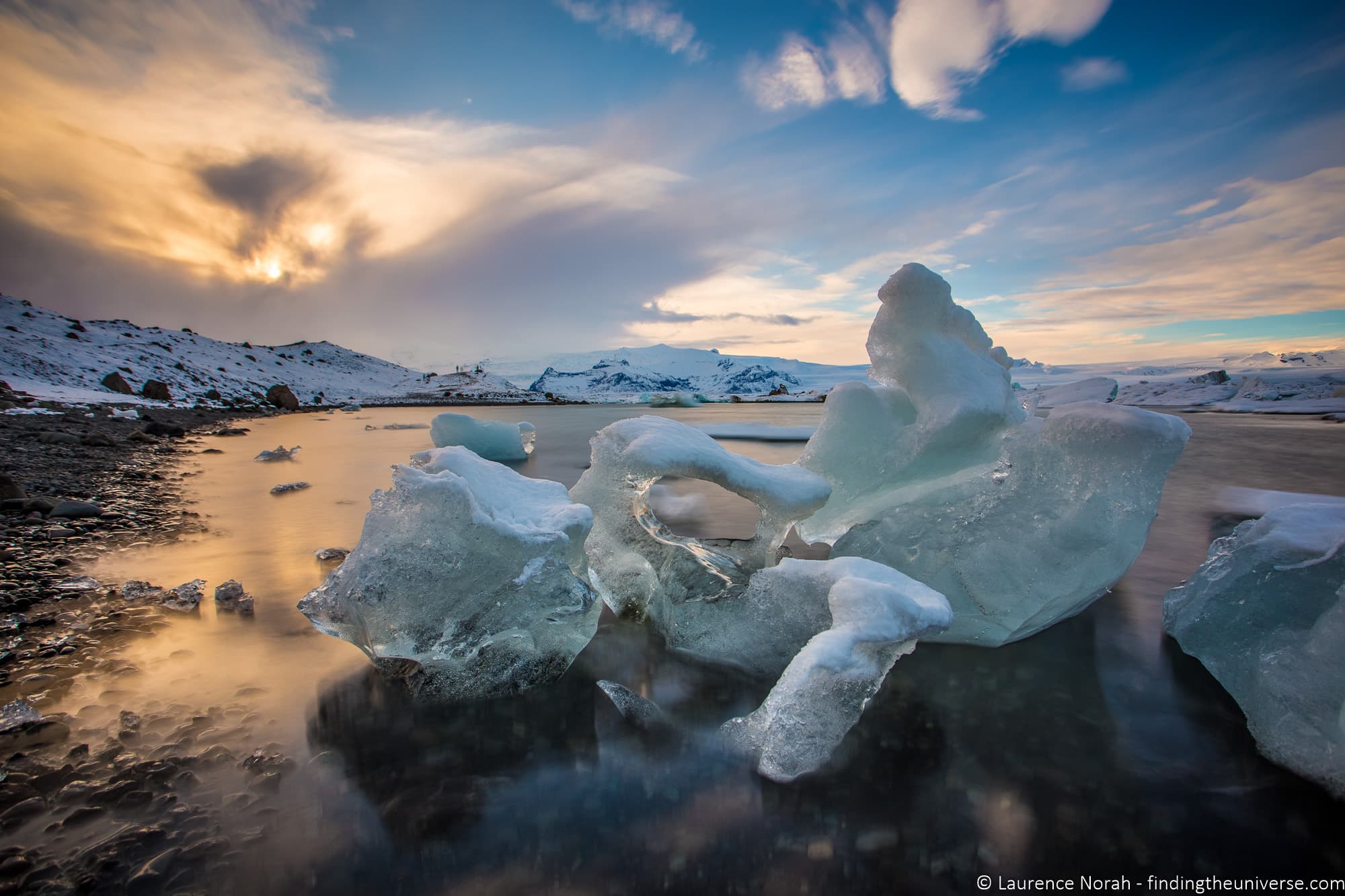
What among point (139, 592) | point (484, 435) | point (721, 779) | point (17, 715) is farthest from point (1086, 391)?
point (17, 715)

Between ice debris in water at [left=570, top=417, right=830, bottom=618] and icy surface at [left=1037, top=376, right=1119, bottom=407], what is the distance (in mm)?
8018

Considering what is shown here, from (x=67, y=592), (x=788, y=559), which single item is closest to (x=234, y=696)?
(x=67, y=592)

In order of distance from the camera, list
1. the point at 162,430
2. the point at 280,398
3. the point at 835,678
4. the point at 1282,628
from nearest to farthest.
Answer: the point at 835,678 < the point at 1282,628 < the point at 162,430 < the point at 280,398

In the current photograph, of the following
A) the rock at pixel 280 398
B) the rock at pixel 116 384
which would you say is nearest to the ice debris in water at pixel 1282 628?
the rock at pixel 116 384

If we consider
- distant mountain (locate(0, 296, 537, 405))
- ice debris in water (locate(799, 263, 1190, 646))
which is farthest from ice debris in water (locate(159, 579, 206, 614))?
distant mountain (locate(0, 296, 537, 405))

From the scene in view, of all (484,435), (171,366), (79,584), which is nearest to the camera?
(79,584)

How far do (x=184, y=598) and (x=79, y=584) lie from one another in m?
0.74

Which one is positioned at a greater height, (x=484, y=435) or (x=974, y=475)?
(x=974, y=475)

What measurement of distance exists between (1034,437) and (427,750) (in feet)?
9.87

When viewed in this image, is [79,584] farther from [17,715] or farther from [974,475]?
[974,475]

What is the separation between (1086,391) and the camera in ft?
36.0

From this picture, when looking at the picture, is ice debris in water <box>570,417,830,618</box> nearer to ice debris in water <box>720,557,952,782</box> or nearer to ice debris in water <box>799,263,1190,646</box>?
ice debris in water <box>799,263,1190,646</box>

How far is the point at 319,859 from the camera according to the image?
1490 mm

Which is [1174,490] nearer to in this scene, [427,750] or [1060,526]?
[1060,526]
